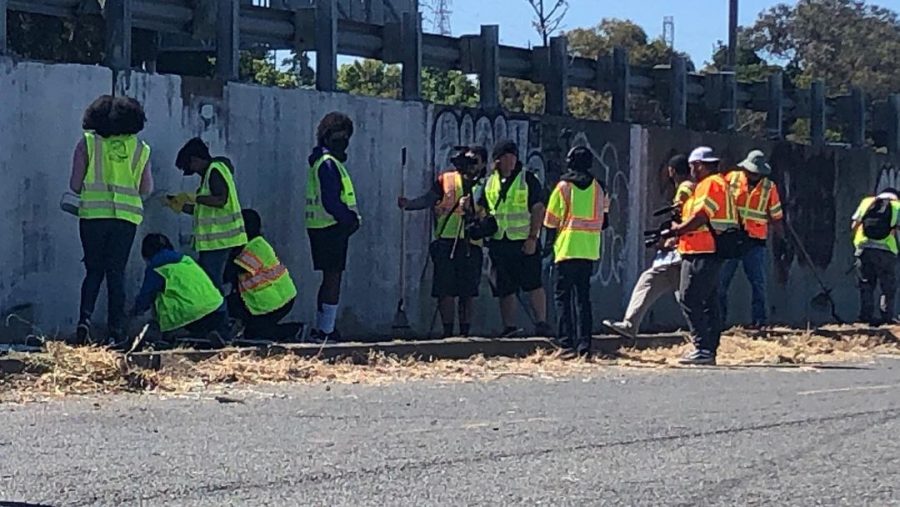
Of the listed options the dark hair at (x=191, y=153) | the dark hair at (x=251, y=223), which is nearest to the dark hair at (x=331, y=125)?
the dark hair at (x=251, y=223)

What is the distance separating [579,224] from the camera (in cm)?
1309

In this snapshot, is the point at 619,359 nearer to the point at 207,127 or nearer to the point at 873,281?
the point at 207,127

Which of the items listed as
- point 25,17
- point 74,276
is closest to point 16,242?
point 74,276

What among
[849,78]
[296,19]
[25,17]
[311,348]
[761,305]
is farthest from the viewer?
[849,78]

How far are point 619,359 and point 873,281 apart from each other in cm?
604

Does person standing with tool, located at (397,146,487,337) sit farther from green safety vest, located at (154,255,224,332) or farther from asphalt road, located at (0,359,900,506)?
asphalt road, located at (0,359,900,506)

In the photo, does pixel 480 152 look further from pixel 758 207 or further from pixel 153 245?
pixel 153 245

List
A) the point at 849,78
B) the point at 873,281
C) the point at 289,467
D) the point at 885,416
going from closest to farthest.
A: the point at 289,467, the point at 885,416, the point at 873,281, the point at 849,78

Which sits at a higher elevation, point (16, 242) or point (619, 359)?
point (16, 242)

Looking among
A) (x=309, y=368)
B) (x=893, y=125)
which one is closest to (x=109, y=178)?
(x=309, y=368)

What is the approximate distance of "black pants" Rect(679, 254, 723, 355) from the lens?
13.1m

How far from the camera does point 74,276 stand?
1255cm

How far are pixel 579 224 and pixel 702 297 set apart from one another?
3.79ft

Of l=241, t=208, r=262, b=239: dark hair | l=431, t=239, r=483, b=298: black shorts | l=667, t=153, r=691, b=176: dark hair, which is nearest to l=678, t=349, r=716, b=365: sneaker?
l=431, t=239, r=483, b=298: black shorts
